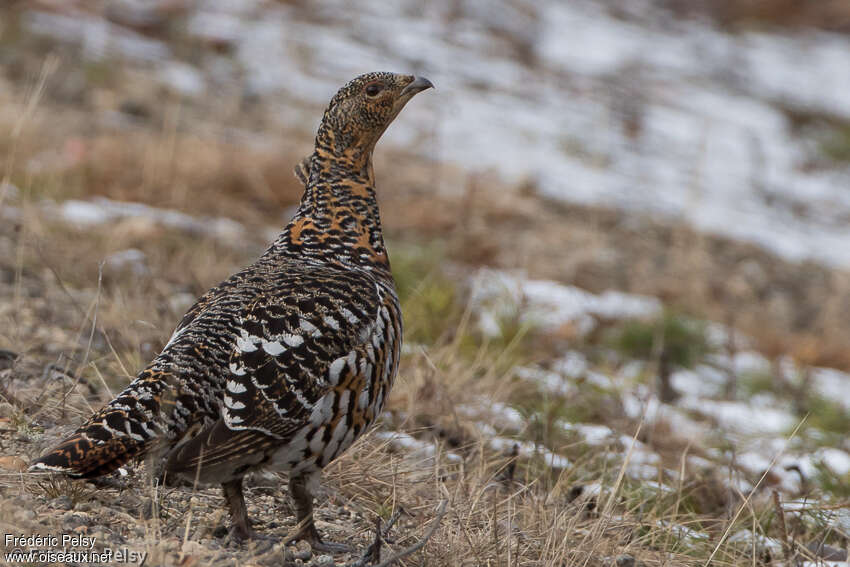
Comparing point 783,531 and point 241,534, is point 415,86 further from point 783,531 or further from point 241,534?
point 783,531

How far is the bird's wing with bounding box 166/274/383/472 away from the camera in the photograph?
300cm

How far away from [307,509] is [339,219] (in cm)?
112

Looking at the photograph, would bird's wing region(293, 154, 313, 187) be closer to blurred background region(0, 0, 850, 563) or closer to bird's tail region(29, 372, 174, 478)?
blurred background region(0, 0, 850, 563)

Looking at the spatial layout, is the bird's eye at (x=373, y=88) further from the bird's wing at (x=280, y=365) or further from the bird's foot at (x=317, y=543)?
the bird's foot at (x=317, y=543)

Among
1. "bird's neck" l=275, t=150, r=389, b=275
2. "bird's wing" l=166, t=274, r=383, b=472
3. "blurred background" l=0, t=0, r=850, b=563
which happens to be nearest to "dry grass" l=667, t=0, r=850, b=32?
"blurred background" l=0, t=0, r=850, b=563

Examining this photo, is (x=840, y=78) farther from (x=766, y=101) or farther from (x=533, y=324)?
(x=533, y=324)

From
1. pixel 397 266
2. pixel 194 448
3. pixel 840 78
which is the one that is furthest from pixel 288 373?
pixel 840 78

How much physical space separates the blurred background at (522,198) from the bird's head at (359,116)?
42.7 inches

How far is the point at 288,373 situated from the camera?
10.2ft

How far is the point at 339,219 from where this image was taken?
3779mm

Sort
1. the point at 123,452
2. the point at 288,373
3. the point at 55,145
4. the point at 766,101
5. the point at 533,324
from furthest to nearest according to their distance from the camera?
the point at 766,101 < the point at 55,145 < the point at 533,324 < the point at 288,373 < the point at 123,452

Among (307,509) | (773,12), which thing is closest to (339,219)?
(307,509)

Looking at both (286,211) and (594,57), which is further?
(594,57)

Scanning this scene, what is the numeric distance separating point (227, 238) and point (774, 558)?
17.5ft
